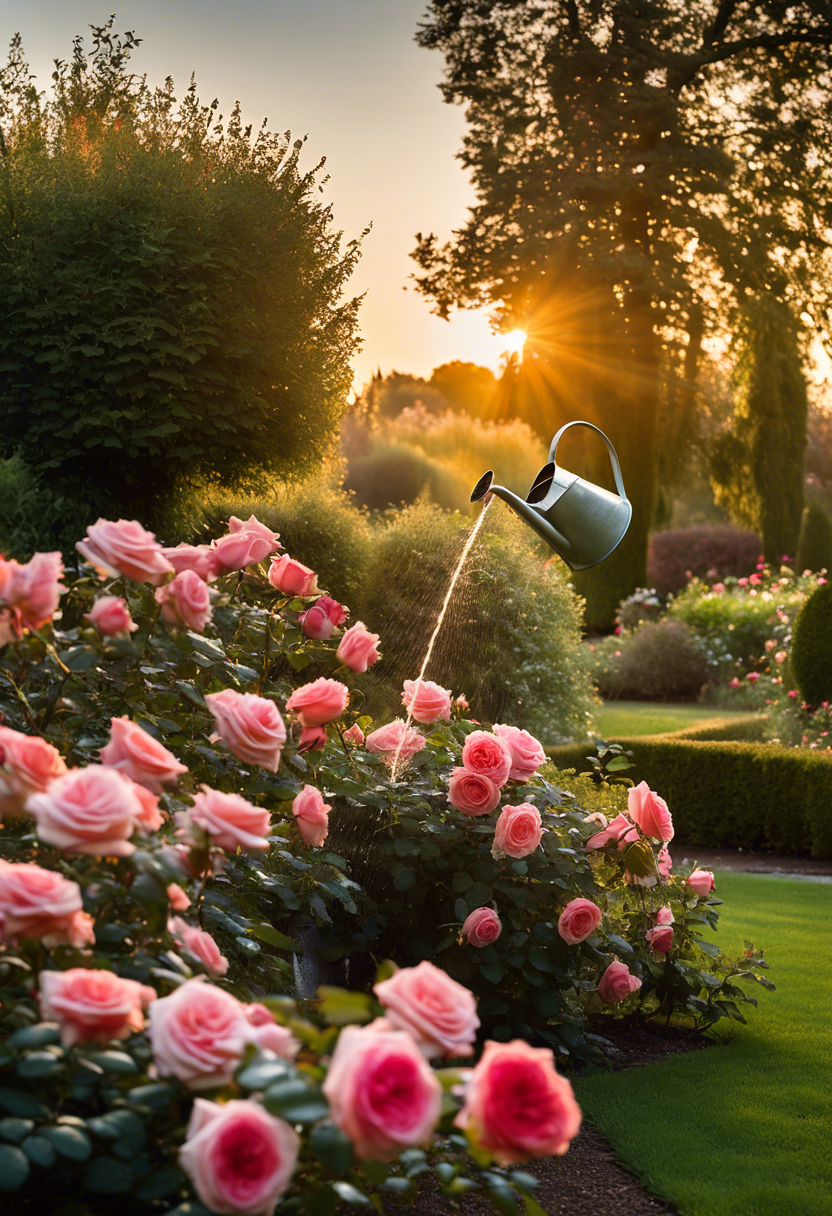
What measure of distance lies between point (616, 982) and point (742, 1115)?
441 mm

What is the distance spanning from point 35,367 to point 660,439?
16.2 meters

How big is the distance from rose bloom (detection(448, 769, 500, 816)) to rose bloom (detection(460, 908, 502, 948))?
254 millimetres

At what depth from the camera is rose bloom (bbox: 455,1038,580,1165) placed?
1.10 meters

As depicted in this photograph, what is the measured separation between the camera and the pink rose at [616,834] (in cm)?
296

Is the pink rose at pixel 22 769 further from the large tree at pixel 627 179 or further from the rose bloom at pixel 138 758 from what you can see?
the large tree at pixel 627 179

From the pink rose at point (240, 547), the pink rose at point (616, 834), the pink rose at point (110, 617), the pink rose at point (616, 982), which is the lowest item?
the pink rose at point (616, 982)

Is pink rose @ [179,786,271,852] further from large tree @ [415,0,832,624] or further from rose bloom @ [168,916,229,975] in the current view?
large tree @ [415,0,832,624]

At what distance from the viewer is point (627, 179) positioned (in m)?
16.9

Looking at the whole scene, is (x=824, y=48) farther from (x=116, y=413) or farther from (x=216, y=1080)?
(x=216, y=1080)

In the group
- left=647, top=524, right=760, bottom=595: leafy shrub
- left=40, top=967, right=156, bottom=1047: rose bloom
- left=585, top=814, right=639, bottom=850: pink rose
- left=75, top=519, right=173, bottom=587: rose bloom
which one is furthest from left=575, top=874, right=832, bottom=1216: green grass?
left=647, top=524, right=760, bottom=595: leafy shrub

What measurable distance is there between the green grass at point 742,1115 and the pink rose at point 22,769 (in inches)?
63.6

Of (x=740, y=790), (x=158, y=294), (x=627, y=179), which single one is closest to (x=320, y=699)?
(x=740, y=790)

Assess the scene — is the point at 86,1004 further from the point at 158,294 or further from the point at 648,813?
the point at 158,294

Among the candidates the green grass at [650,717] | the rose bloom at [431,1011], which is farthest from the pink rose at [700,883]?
the green grass at [650,717]
